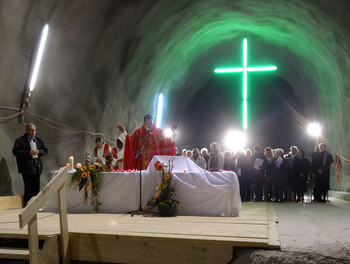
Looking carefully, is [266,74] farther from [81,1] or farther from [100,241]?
[100,241]

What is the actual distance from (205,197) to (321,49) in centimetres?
742

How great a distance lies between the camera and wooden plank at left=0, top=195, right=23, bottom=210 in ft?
23.1

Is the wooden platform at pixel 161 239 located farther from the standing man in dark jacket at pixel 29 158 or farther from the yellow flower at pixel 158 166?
the standing man in dark jacket at pixel 29 158

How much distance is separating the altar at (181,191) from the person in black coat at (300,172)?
3746 millimetres

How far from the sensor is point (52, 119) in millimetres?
8656

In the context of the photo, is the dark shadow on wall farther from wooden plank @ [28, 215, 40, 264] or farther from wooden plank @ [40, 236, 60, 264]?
wooden plank @ [28, 215, 40, 264]

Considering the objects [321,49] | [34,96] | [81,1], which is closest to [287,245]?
[34,96]

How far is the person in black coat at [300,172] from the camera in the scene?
29.9 ft

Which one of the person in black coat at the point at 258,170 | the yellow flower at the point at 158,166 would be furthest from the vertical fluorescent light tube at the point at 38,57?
the person in black coat at the point at 258,170

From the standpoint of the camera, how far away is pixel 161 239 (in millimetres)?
3887

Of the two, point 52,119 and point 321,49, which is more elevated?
point 321,49

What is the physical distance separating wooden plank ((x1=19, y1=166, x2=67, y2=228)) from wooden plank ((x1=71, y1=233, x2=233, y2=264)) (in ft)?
2.18

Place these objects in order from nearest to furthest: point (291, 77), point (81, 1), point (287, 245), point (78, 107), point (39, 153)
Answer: point (287, 245) < point (39, 153) < point (81, 1) < point (78, 107) < point (291, 77)

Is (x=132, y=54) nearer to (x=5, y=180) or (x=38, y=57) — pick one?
(x=38, y=57)
